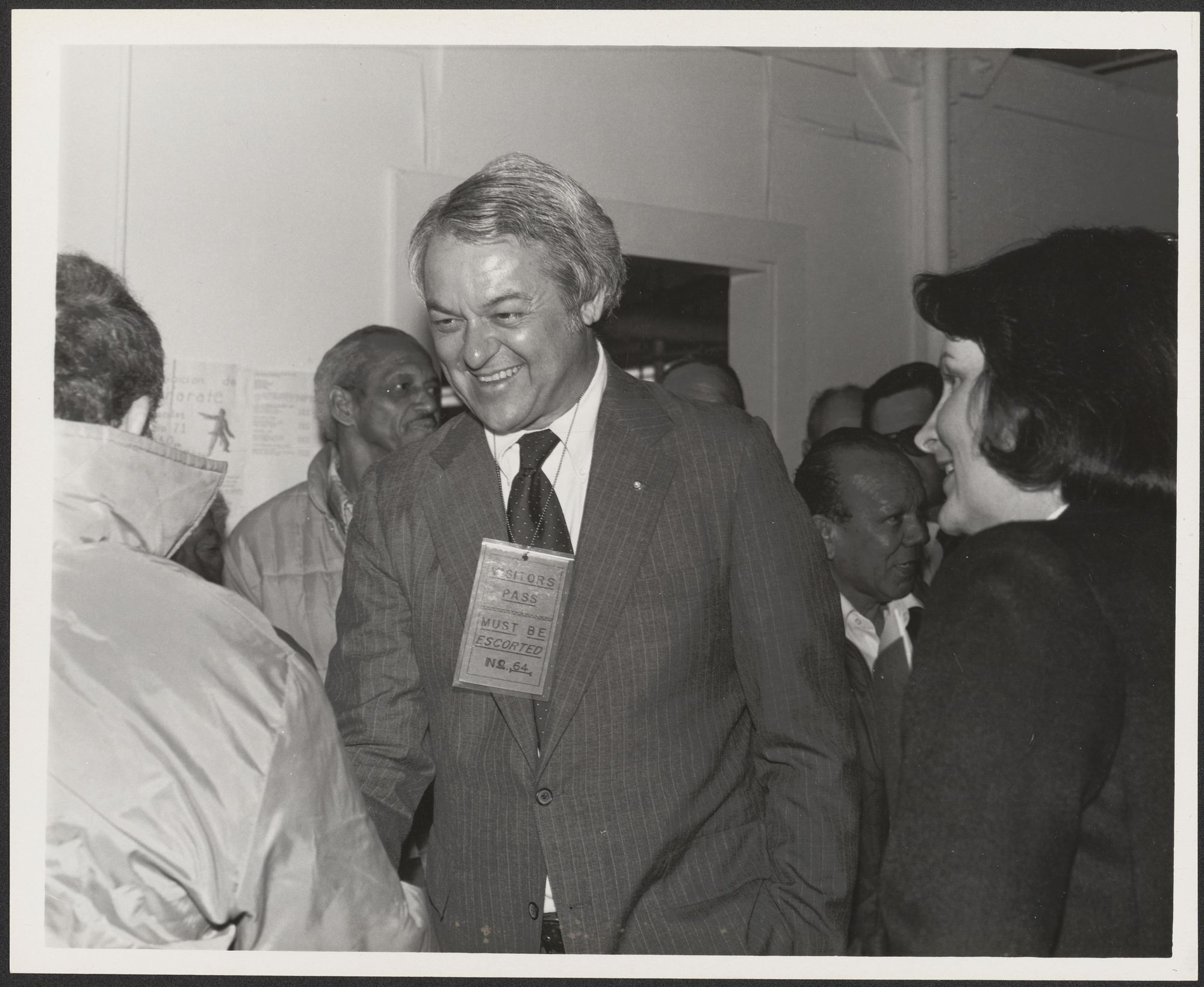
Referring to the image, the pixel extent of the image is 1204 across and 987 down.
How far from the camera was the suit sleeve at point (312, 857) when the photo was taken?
1262 millimetres

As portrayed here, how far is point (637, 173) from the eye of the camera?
2881 millimetres

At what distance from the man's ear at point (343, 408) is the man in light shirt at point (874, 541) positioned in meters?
1.09

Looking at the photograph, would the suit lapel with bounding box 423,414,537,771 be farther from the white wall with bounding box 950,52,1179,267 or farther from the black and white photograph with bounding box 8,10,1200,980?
the white wall with bounding box 950,52,1179,267

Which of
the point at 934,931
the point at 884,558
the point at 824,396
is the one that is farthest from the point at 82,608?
the point at 824,396

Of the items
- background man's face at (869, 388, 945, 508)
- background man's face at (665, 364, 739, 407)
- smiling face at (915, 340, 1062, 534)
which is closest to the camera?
smiling face at (915, 340, 1062, 534)

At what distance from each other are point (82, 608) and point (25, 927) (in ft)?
2.78

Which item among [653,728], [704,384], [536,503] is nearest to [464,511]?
[536,503]

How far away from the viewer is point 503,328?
1.66 m

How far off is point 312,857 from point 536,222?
947mm

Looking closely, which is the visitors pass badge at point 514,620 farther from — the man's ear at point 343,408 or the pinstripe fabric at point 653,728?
the man's ear at point 343,408

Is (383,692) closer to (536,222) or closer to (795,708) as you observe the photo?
(795,708)

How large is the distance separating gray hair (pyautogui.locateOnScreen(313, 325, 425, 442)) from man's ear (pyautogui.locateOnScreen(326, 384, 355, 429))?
1 cm

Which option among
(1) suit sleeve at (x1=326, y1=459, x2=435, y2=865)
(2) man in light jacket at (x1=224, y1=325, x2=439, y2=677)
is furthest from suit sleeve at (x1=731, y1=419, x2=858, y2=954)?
(2) man in light jacket at (x1=224, y1=325, x2=439, y2=677)

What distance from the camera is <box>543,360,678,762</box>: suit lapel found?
1.62 metres
